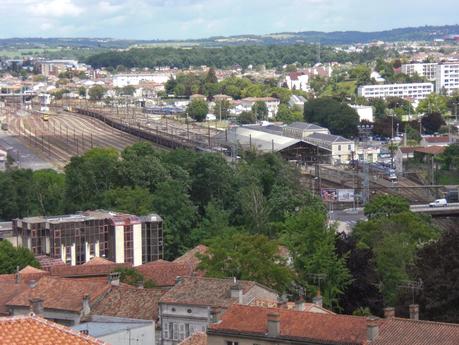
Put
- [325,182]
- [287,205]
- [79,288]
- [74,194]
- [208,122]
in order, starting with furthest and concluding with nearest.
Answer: [208,122], [325,182], [74,194], [287,205], [79,288]

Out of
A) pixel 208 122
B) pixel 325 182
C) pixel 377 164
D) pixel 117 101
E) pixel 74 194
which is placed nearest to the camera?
pixel 74 194

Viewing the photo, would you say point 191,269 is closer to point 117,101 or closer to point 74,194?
point 74,194

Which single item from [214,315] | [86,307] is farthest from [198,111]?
[214,315]

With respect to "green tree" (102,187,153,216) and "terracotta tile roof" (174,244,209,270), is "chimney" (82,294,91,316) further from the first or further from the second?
"green tree" (102,187,153,216)

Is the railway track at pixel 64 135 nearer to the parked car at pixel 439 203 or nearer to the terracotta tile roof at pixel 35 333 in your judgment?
the parked car at pixel 439 203

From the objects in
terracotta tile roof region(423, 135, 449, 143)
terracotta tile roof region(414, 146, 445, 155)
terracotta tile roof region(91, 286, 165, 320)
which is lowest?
terracotta tile roof region(423, 135, 449, 143)

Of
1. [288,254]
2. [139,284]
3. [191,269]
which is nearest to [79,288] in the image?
[139,284]

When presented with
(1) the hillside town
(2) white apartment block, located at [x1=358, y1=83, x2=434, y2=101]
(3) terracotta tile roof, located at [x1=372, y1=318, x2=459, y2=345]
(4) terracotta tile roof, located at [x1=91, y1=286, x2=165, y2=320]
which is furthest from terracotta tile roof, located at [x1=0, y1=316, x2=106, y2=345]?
(2) white apartment block, located at [x1=358, y1=83, x2=434, y2=101]
